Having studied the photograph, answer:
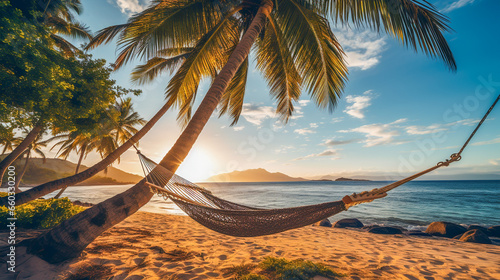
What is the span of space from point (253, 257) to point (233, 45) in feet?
12.6

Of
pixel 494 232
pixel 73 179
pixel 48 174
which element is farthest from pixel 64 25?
pixel 48 174

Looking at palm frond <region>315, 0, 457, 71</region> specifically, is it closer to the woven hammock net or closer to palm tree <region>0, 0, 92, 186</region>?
the woven hammock net

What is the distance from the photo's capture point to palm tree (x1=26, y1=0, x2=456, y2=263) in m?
1.80

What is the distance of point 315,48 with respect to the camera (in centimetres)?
281

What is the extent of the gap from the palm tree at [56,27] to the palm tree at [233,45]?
3.40 ft

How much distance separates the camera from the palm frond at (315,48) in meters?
2.82

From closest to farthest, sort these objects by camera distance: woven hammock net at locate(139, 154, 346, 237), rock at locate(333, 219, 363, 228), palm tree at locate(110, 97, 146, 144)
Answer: woven hammock net at locate(139, 154, 346, 237) < rock at locate(333, 219, 363, 228) < palm tree at locate(110, 97, 146, 144)

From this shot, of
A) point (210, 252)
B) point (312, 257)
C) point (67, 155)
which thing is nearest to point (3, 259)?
point (210, 252)

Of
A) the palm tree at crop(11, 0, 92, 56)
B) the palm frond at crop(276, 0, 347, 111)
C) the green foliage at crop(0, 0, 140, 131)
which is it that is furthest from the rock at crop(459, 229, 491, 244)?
the palm tree at crop(11, 0, 92, 56)

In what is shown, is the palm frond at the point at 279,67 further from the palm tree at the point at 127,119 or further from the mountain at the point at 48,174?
the mountain at the point at 48,174

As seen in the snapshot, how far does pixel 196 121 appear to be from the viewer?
207 centimetres

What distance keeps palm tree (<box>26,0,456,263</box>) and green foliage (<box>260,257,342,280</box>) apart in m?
1.44

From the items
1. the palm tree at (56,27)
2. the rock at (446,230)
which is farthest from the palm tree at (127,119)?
the rock at (446,230)

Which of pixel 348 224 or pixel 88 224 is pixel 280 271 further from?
pixel 348 224
